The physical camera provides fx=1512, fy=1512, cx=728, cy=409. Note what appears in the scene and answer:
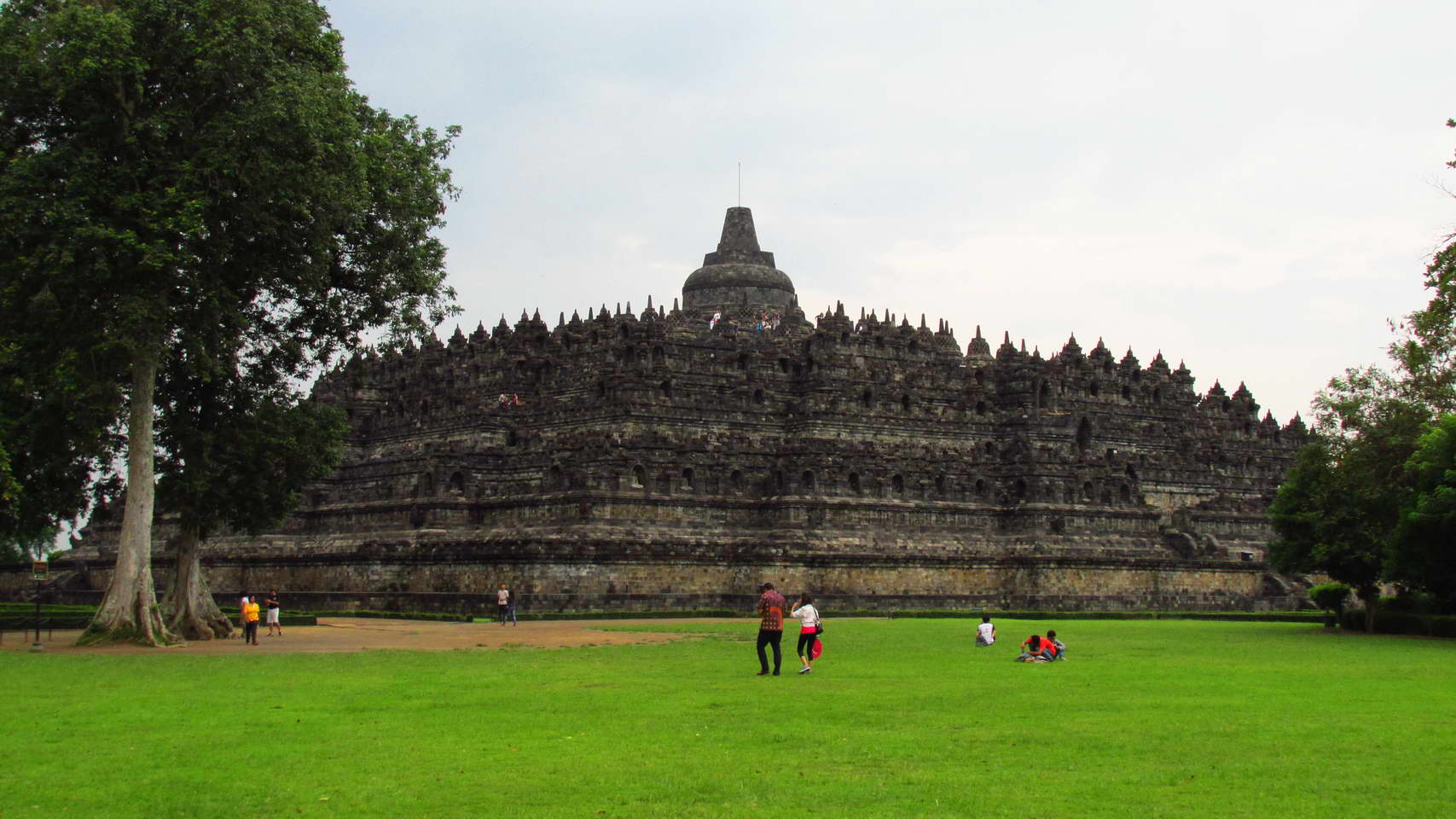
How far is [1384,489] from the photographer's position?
154 feet

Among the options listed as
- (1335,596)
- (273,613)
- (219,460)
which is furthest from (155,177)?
(1335,596)

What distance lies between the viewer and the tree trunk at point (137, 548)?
3778 cm

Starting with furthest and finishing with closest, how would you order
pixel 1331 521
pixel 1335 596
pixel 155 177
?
pixel 1335 596
pixel 1331 521
pixel 155 177

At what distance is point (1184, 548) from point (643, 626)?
3060cm

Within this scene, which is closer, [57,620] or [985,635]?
[985,635]

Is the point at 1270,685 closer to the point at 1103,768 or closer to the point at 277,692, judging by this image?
the point at 1103,768

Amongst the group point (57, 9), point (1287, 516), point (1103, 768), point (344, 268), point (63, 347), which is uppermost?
point (57, 9)

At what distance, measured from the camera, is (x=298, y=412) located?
144ft

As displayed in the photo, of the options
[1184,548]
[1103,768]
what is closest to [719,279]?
[1184,548]

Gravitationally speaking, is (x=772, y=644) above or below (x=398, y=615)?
above

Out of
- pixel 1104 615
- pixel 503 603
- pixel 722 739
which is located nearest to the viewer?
pixel 722 739

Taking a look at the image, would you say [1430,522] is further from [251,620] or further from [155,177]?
[155,177]

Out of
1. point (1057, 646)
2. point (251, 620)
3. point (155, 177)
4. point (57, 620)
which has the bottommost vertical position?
point (1057, 646)

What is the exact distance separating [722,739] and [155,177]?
24309mm
